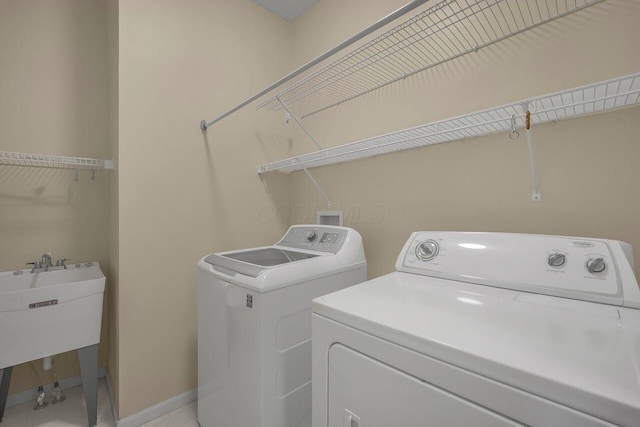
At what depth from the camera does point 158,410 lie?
5.69 ft

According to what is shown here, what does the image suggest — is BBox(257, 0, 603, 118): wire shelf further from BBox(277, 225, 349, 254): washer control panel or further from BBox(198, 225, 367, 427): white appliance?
BBox(198, 225, 367, 427): white appliance

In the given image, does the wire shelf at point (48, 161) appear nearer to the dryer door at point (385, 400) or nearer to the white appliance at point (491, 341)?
the white appliance at point (491, 341)

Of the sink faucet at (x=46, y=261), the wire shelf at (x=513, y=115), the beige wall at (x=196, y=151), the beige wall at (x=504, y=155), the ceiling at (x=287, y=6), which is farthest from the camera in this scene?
the ceiling at (x=287, y=6)

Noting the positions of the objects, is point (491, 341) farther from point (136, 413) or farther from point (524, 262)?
point (136, 413)

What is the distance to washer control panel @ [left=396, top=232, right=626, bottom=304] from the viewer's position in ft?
2.82

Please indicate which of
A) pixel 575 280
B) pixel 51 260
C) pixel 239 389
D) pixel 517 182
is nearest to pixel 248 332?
pixel 239 389

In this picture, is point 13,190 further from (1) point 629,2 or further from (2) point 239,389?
(1) point 629,2

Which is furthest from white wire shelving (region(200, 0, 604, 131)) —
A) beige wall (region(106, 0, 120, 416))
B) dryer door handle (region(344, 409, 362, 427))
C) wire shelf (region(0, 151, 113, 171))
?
dryer door handle (region(344, 409, 362, 427))

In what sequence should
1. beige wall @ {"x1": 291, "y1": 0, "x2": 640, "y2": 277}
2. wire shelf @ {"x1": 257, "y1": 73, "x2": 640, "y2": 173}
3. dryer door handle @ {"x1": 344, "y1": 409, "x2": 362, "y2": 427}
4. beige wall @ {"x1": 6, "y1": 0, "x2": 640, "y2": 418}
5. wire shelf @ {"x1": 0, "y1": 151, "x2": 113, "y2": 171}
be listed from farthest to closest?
wire shelf @ {"x1": 0, "y1": 151, "x2": 113, "y2": 171}
beige wall @ {"x1": 6, "y1": 0, "x2": 640, "y2": 418}
beige wall @ {"x1": 291, "y1": 0, "x2": 640, "y2": 277}
wire shelf @ {"x1": 257, "y1": 73, "x2": 640, "y2": 173}
dryer door handle @ {"x1": 344, "y1": 409, "x2": 362, "y2": 427}

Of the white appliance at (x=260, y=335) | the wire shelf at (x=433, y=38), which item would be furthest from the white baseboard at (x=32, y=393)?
the wire shelf at (x=433, y=38)

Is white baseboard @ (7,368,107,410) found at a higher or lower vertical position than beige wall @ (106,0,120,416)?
lower

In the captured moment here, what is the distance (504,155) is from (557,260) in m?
0.57

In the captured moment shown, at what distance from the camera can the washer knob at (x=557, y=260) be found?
3.05ft

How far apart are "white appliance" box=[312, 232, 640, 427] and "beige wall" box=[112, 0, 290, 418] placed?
1.36 meters
